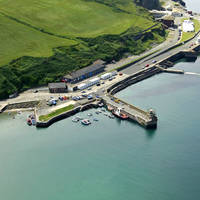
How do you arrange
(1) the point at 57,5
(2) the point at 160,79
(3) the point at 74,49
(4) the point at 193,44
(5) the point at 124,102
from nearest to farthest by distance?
(5) the point at 124,102 < (2) the point at 160,79 < (3) the point at 74,49 < (4) the point at 193,44 < (1) the point at 57,5

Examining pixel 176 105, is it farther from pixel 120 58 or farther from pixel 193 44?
pixel 193 44

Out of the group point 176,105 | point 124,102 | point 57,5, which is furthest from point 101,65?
point 57,5

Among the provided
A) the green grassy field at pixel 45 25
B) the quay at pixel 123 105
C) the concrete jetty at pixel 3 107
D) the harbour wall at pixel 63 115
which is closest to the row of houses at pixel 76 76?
the quay at pixel 123 105

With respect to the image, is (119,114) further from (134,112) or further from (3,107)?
(3,107)

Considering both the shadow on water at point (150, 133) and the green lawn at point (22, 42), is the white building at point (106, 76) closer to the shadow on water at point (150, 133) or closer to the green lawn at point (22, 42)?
the green lawn at point (22, 42)

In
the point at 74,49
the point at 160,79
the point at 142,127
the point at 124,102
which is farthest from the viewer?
the point at 74,49

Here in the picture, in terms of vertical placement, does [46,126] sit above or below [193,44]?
below

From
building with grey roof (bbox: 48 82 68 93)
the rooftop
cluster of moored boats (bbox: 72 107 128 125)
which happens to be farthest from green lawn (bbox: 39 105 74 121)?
the rooftop
